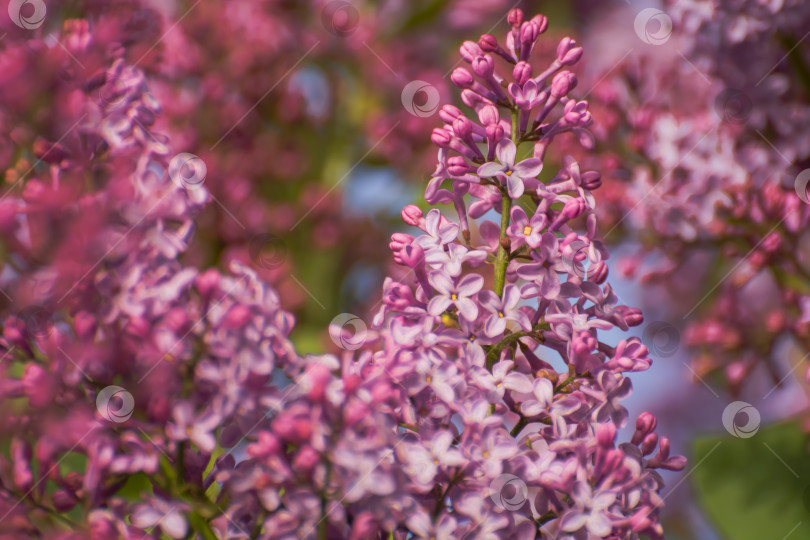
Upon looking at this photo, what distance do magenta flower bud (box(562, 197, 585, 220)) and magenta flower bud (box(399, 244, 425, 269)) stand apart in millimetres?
146

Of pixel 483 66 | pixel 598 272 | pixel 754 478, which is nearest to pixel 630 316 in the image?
pixel 598 272

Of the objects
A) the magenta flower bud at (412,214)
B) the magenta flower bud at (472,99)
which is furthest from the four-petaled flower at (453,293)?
the magenta flower bud at (472,99)

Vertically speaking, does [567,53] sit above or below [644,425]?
above

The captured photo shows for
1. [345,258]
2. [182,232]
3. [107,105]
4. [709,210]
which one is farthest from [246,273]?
[345,258]

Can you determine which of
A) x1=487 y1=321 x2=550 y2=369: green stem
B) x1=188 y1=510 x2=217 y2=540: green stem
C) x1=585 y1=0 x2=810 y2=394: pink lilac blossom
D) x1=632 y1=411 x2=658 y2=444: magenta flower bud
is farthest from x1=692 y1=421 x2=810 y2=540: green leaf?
x1=188 y1=510 x2=217 y2=540: green stem

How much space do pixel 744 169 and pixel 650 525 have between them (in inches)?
32.1

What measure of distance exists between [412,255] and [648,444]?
1.01 ft

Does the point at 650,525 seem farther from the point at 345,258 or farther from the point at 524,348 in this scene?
the point at 345,258

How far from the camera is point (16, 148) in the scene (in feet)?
2.74

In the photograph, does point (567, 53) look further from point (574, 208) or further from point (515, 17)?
point (574, 208)

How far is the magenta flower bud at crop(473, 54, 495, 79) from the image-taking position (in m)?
0.87

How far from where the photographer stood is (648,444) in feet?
2.78

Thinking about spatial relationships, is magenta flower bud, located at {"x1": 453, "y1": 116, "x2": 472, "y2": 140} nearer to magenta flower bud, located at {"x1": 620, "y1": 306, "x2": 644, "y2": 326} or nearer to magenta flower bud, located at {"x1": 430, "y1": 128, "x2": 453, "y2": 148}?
magenta flower bud, located at {"x1": 430, "y1": 128, "x2": 453, "y2": 148}

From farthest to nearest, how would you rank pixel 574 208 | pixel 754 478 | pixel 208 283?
pixel 754 478 < pixel 574 208 < pixel 208 283
